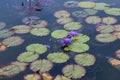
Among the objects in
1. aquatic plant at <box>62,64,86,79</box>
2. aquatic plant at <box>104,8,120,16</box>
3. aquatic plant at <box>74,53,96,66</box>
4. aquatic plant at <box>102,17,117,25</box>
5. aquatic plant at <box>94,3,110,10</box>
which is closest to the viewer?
aquatic plant at <box>62,64,86,79</box>

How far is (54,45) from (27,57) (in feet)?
1.03

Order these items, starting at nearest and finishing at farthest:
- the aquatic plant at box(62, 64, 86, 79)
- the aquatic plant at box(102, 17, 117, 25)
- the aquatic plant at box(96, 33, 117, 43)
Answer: the aquatic plant at box(62, 64, 86, 79)
the aquatic plant at box(96, 33, 117, 43)
the aquatic plant at box(102, 17, 117, 25)

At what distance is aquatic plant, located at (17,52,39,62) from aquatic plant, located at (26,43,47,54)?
0.05 meters

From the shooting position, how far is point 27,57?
2.59 metres

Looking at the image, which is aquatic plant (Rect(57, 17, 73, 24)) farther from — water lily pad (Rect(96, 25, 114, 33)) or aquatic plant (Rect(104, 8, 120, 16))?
aquatic plant (Rect(104, 8, 120, 16))

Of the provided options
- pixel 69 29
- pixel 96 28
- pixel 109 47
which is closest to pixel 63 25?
pixel 69 29

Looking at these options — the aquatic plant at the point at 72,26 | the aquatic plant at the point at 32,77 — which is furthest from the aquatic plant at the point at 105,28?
the aquatic plant at the point at 32,77

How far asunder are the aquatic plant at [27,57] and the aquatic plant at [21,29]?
0.39 meters

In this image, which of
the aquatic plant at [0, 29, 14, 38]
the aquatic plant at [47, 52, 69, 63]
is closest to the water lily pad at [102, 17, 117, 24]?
the aquatic plant at [47, 52, 69, 63]

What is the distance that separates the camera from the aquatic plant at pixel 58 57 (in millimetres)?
2531

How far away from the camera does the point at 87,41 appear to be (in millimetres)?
2775

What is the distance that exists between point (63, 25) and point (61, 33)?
0.17 meters

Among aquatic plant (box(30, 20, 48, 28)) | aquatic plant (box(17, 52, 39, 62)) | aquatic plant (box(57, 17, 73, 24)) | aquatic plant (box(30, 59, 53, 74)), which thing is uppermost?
aquatic plant (box(57, 17, 73, 24))

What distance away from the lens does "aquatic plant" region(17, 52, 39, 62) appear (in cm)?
257
